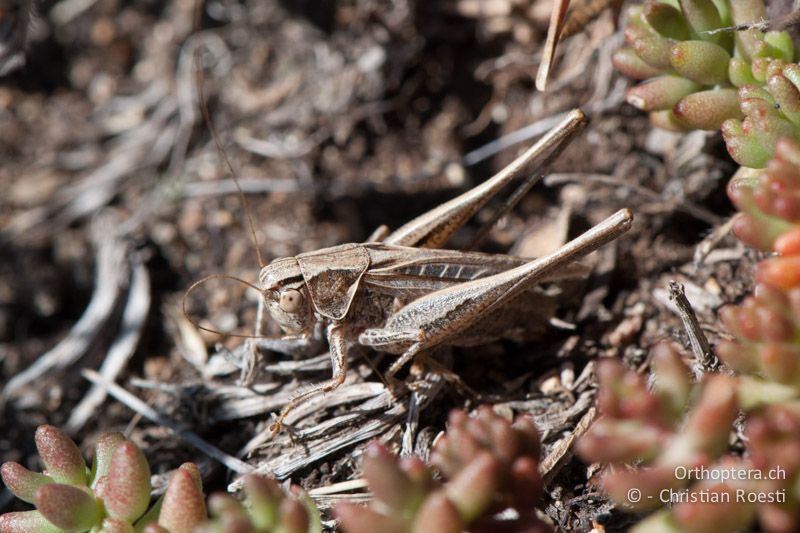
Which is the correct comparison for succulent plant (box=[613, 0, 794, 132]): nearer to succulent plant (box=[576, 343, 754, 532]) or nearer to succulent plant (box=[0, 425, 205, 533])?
succulent plant (box=[576, 343, 754, 532])

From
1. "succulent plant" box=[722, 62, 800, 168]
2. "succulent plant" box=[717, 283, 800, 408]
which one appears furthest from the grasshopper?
"succulent plant" box=[717, 283, 800, 408]

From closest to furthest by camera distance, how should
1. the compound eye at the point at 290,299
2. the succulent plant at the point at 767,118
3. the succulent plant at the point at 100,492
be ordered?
the succulent plant at the point at 100,492 → the succulent plant at the point at 767,118 → the compound eye at the point at 290,299

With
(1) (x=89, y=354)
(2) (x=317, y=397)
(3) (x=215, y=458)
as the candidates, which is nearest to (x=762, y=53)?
(2) (x=317, y=397)

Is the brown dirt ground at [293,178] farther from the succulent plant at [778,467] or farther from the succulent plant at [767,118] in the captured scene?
the succulent plant at [778,467]

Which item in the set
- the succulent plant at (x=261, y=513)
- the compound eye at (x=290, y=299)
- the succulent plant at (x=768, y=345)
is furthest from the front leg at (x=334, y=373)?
the succulent plant at (x=768, y=345)

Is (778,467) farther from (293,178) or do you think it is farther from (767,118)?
(293,178)

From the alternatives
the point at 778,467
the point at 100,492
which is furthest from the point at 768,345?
the point at 100,492
